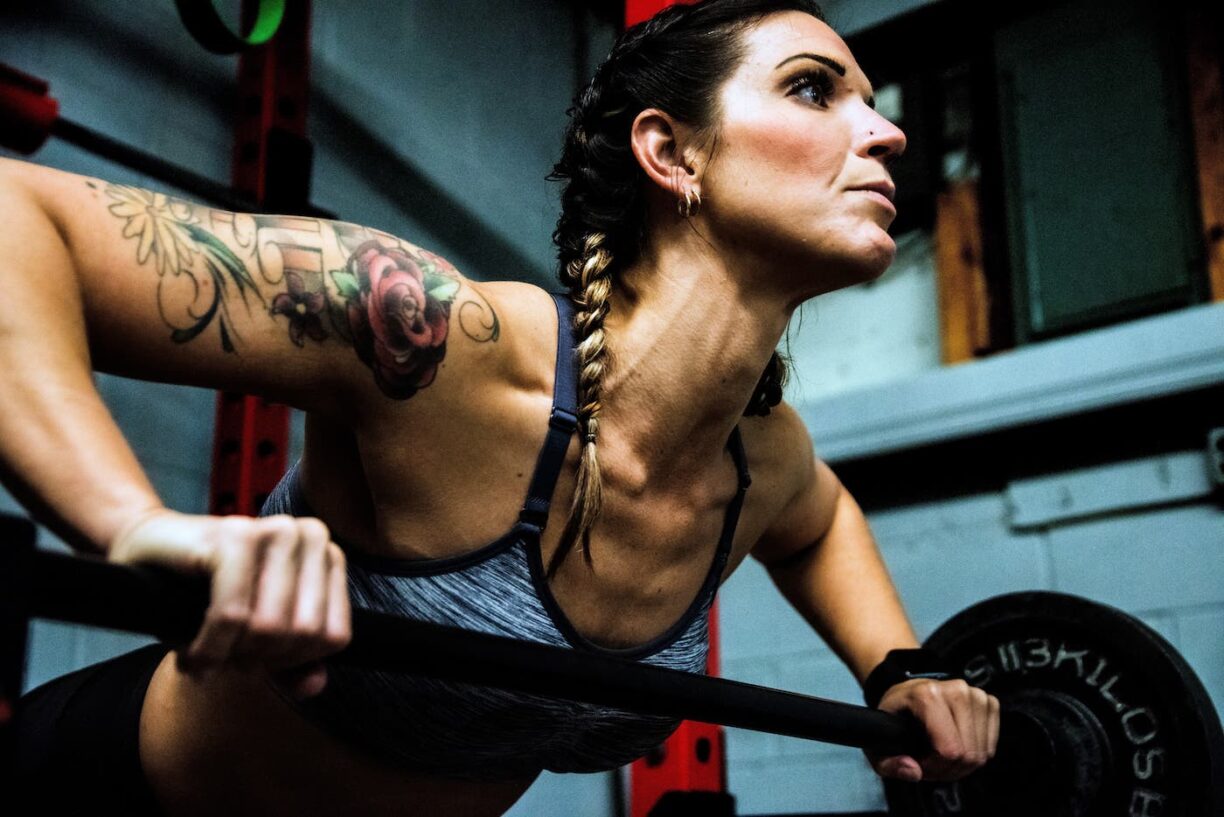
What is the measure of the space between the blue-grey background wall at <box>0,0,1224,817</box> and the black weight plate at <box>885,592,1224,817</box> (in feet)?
2.42

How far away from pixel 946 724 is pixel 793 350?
2011 millimetres

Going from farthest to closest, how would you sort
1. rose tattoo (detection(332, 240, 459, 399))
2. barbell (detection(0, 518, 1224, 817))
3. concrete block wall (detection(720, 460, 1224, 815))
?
concrete block wall (detection(720, 460, 1224, 815))
rose tattoo (detection(332, 240, 459, 399))
barbell (detection(0, 518, 1224, 817))

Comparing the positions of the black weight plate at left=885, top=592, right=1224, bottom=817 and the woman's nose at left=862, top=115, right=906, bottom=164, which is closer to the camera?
the woman's nose at left=862, top=115, right=906, bottom=164

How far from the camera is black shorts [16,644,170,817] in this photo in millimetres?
1218

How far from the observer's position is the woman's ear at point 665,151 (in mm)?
1320

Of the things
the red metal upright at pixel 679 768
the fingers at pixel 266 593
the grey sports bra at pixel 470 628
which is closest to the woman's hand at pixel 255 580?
the fingers at pixel 266 593

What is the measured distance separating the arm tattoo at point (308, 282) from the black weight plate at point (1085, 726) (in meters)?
1.13

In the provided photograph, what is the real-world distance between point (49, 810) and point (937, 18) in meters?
2.86

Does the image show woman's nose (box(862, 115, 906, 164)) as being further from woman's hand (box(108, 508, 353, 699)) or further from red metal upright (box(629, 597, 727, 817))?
red metal upright (box(629, 597, 727, 817))

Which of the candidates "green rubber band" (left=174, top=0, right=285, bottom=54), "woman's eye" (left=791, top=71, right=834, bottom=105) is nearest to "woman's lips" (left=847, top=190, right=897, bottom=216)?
"woman's eye" (left=791, top=71, right=834, bottom=105)

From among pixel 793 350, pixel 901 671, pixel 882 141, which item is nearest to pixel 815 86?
pixel 882 141

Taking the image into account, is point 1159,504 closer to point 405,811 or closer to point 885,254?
point 885,254

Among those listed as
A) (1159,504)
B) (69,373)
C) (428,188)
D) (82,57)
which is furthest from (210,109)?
(1159,504)

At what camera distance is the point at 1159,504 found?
2438 mm
